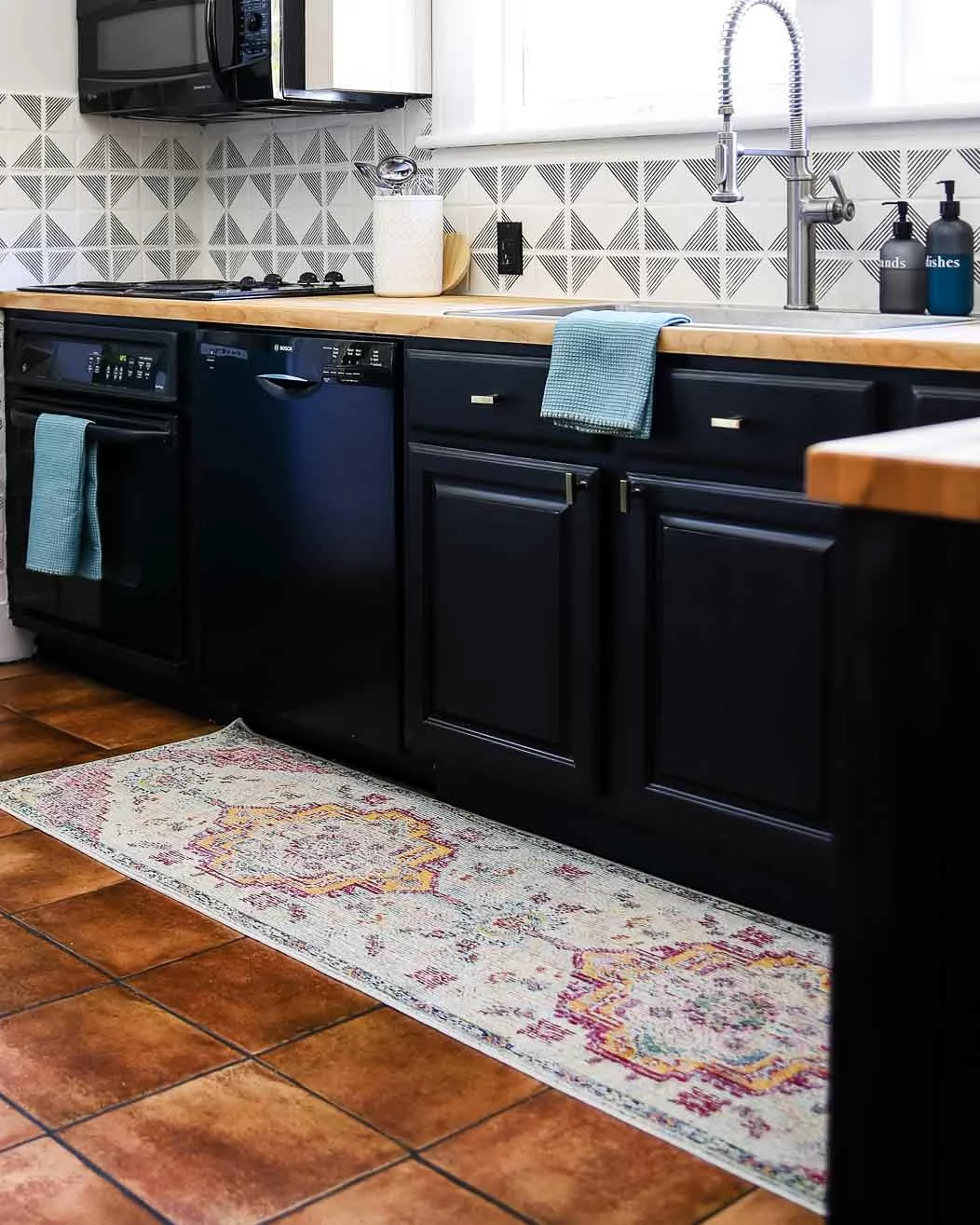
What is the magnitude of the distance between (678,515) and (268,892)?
898 millimetres

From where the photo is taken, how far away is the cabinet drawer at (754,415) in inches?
89.7

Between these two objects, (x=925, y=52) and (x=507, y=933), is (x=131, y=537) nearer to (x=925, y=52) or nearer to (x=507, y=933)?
(x=507, y=933)

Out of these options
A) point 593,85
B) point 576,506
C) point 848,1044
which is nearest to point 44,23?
point 593,85

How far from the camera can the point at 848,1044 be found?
119 cm

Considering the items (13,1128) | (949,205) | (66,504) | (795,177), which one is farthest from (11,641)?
(949,205)

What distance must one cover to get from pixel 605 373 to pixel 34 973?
1.23 metres

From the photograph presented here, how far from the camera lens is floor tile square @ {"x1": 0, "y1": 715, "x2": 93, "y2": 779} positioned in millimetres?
3393

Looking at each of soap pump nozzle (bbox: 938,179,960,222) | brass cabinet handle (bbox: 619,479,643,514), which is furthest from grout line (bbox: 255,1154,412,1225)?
soap pump nozzle (bbox: 938,179,960,222)

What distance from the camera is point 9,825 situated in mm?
3029

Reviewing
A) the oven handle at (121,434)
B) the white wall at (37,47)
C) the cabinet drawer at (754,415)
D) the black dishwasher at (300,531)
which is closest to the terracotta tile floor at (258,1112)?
the black dishwasher at (300,531)

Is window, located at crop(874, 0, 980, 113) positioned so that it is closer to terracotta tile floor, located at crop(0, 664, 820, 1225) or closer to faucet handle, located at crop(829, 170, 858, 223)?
faucet handle, located at crop(829, 170, 858, 223)

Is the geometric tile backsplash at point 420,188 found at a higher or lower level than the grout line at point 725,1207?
higher

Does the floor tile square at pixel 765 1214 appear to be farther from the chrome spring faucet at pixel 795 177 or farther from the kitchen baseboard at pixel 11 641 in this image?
the kitchen baseboard at pixel 11 641

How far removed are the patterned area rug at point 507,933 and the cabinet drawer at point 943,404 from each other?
0.80 meters
